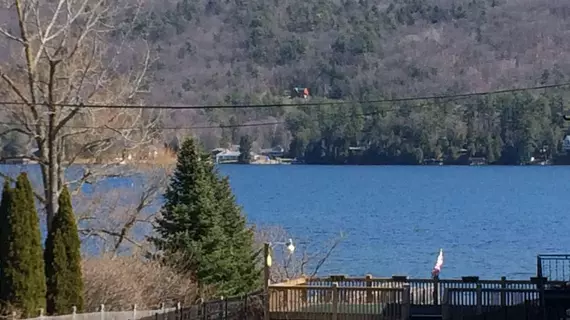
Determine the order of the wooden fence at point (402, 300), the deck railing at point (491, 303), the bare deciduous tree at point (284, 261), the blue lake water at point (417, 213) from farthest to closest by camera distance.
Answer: the blue lake water at point (417, 213), the bare deciduous tree at point (284, 261), the wooden fence at point (402, 300), the deck railing at point (491, 303)

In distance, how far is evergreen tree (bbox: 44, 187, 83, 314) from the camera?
2278 centimetres

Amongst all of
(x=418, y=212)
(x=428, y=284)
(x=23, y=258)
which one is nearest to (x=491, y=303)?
(x=428, y=284)

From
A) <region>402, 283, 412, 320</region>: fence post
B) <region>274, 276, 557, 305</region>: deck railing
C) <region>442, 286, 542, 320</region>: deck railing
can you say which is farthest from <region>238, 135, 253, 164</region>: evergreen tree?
<region>402, 283, 412, 320</region>: fence post

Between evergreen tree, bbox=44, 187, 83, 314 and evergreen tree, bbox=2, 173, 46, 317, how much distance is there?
78cm

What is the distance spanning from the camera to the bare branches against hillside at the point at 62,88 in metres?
28.0

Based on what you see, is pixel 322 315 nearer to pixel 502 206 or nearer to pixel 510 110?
pixel 502 206

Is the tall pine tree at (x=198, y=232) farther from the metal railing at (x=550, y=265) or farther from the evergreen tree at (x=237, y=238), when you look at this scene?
the metal railing at (x=550, y=265)

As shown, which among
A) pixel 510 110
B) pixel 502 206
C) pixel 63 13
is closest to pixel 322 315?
pixel 63 13

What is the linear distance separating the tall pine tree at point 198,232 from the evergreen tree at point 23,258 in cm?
670

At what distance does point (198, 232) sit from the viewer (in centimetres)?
2895

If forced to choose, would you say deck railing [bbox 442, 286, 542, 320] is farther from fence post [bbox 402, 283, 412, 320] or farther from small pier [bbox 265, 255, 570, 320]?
fence post [bbox 402, 283, 412, 320]

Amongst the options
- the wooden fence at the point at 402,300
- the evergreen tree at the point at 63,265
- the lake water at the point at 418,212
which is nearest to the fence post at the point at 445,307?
the wooden fence at the point at 402,300

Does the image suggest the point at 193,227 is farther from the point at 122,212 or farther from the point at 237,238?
the point at 122,212

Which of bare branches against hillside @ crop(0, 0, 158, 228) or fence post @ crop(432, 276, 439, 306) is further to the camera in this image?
bare branches against hillside @ crop(0, 0, 158, 228)
